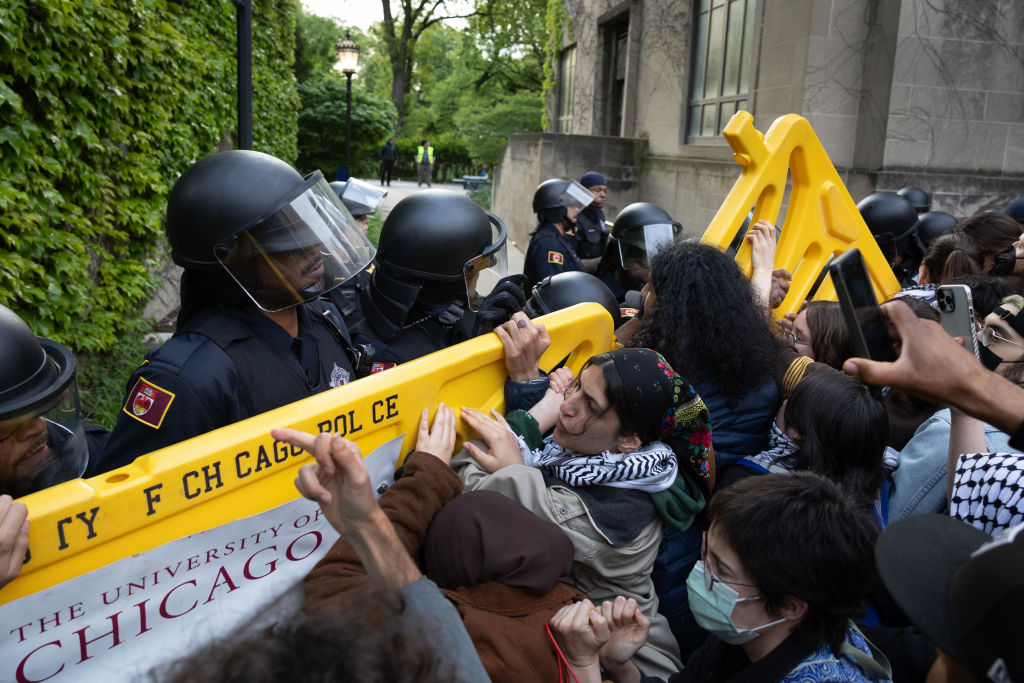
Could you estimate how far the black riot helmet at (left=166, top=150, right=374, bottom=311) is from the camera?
2.16 meters

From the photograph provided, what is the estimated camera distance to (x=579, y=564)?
6.22 ft

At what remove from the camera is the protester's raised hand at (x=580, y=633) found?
62.9 inches

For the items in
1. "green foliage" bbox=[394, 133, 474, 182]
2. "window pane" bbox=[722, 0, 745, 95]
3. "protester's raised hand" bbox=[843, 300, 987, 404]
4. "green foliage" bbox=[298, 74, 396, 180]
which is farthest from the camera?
"green foliage" bbox=[394, 133, 474, 182]

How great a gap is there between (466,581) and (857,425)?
1.26m

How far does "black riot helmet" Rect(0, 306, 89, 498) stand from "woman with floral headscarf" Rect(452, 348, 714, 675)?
110 centimetres

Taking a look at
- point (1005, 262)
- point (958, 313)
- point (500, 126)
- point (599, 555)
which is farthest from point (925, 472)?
point (500, 126)

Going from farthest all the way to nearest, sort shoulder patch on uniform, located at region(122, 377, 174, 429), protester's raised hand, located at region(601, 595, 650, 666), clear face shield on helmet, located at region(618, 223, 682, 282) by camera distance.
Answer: clear face shield on helmet, located at region(618, 223, 682, 282) < shoulder patch on uniform, located at region(122, 377, 174, 429) < protester's raised hand, located at region(601, 595, 650, 666)

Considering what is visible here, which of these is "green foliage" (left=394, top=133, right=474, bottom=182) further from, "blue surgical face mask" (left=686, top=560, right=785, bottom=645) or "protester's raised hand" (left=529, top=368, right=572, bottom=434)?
"blue surgical face mask" (left=686, top=560, right=785, bottom=645)

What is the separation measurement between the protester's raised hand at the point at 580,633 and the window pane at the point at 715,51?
447 inches

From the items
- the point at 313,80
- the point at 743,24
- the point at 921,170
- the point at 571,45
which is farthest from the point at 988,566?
the point at 313,80

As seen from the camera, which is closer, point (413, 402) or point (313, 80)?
point (413, 402)

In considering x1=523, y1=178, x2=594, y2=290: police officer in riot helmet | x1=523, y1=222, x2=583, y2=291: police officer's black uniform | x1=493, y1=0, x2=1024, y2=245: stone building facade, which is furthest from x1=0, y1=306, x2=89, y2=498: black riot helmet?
x1=493, y1=0, x2=1024, y2=245: stone building facade

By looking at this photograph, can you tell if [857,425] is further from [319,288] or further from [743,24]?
[743,24]

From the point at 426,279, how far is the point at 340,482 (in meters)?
1.62
